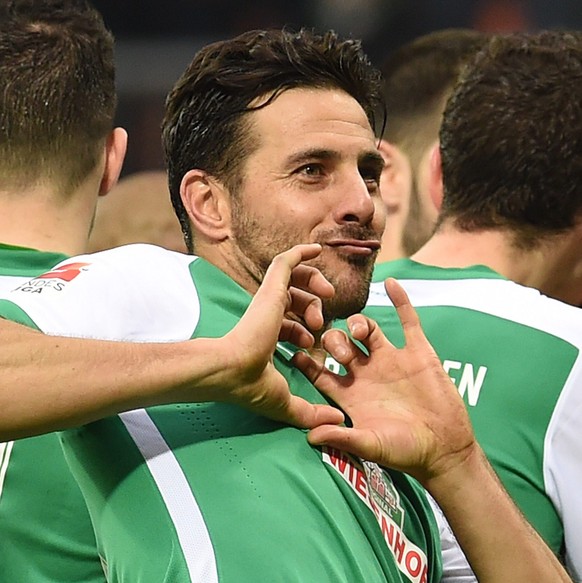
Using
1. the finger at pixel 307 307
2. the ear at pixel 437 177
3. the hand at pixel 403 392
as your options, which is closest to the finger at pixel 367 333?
the hand at pixel 403 392

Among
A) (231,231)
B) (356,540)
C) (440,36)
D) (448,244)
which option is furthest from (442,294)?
(440,36)

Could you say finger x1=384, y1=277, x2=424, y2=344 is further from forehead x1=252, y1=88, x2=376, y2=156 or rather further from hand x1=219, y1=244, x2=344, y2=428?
forehead x1=252, y1=88, x2=376, y2=156

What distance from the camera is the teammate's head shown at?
4277 mm

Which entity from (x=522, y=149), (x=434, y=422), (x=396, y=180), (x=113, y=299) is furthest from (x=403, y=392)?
(x=396, y=180)

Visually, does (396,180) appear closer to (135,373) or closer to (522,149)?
(522,149)

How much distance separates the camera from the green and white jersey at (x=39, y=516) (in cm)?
236

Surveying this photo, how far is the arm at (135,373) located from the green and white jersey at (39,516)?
0.54 metres

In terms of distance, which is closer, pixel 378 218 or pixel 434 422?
pixel 434 422

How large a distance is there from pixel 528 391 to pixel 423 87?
6.32 ft

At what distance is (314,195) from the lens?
2.37 metres

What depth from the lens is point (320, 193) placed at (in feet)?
7.78

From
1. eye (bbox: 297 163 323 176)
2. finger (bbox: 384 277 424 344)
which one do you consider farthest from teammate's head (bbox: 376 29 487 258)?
finger (bbox: 384 277 424 344)

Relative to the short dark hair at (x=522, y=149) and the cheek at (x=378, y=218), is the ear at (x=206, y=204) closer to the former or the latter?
the cheek at (x=378, y=218)

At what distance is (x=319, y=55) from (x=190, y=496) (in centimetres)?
98
